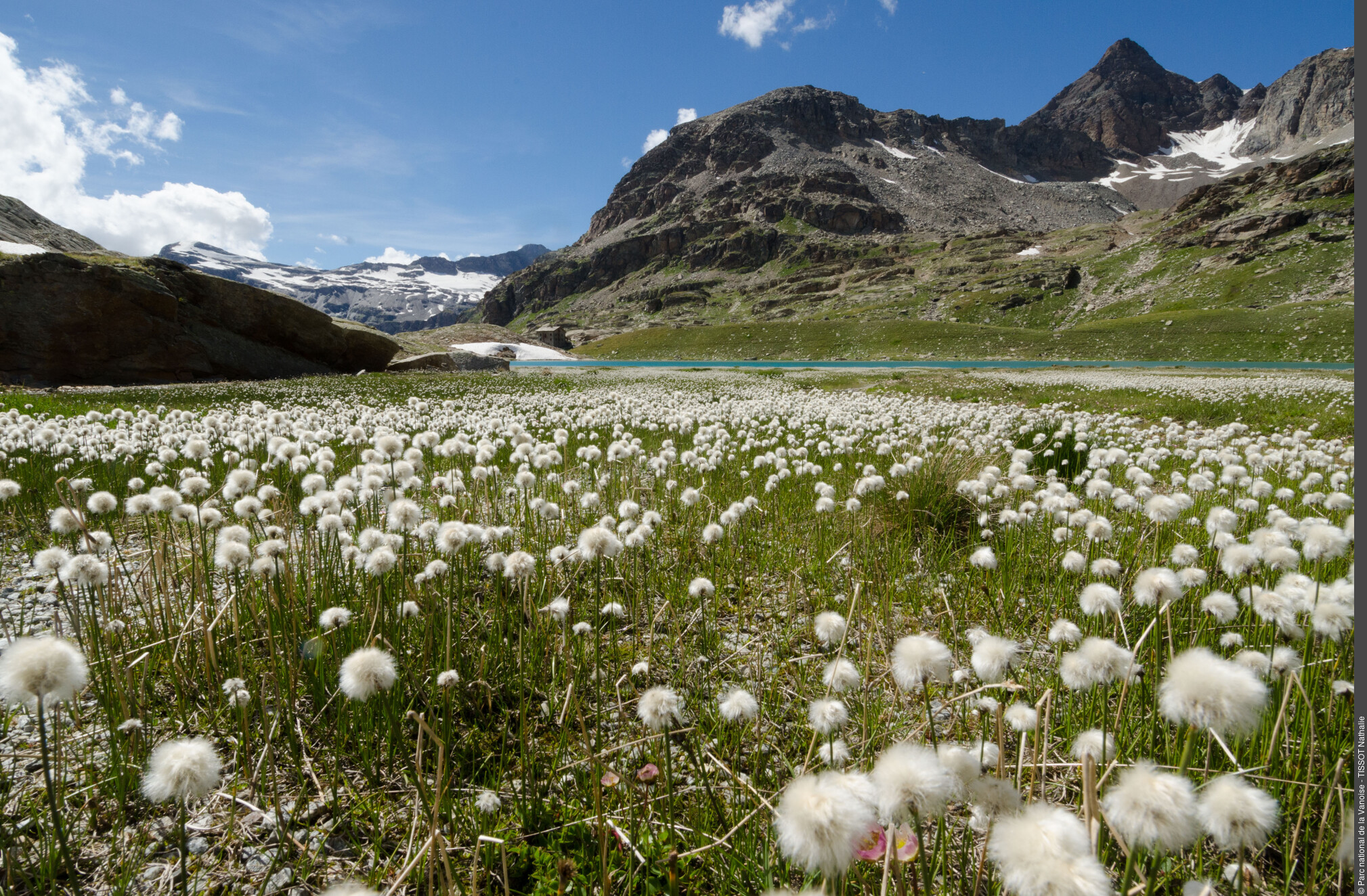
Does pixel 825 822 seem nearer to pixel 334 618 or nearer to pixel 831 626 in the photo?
pixel 831 626

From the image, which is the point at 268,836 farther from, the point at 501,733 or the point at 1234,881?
the point at 1234,881

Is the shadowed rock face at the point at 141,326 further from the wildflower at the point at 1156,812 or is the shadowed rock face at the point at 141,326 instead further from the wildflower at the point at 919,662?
the wildflower at the point at 1156,812

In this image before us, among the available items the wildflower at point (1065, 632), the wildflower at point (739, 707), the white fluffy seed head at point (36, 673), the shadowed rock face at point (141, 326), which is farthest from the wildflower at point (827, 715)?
the shadowed rock face at point (141, 326)

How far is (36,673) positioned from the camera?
137 centimetres

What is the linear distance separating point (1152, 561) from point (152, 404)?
18.2m

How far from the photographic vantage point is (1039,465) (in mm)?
8562

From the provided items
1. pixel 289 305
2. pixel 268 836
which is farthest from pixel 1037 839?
pixel 289 305

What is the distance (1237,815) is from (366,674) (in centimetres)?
231

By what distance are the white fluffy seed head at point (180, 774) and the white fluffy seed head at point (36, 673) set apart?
27 centimetres

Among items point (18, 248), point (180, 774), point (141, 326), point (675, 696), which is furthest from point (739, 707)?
point (18, 248)

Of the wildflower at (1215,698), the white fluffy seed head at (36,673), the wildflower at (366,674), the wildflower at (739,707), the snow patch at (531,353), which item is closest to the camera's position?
the wildflower at (1215,698)

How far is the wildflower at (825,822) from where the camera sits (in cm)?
109

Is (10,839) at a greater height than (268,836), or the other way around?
(10,839)

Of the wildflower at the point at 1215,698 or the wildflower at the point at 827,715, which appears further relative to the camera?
the wildflower at the point at 827,715
